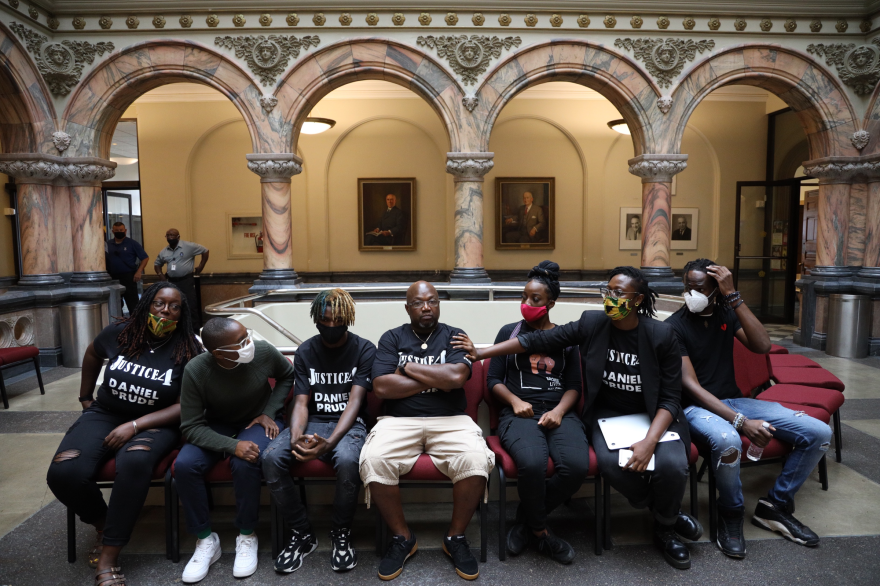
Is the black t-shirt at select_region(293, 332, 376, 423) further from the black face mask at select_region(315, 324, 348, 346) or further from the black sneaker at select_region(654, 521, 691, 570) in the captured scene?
the black sneaker at select_region(654, 521, 691, 570)

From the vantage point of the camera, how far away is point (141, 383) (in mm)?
2877

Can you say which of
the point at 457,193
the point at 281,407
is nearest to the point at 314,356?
the point at 281,407

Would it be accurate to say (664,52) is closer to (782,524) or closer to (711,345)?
(711,345)

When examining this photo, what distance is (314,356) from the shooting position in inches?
118

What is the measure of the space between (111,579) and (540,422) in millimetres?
2108

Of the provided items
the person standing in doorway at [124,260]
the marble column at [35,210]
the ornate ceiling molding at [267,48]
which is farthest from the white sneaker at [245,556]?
the person standing in doorway at [124,260]

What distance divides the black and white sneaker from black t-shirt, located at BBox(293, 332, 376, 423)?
57 cm

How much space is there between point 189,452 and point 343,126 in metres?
8.90

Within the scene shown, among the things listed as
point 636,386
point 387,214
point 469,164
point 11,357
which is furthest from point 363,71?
point 636,386

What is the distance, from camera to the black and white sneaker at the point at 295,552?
8.68 ft

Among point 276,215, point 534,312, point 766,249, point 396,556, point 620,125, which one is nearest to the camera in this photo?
point 396,556

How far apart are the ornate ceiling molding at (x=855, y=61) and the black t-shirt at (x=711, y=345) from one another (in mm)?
6791

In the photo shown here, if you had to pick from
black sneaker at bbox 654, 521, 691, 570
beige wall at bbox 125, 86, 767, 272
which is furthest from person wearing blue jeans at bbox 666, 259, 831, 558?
beige wall at bbox 125, 86, 767, 272

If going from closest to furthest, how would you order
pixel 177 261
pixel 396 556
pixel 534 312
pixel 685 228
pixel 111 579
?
pixel 111 579 → pixel 396 556 → pixel 534 312 → pixel 177 261 → pixel 685 228
